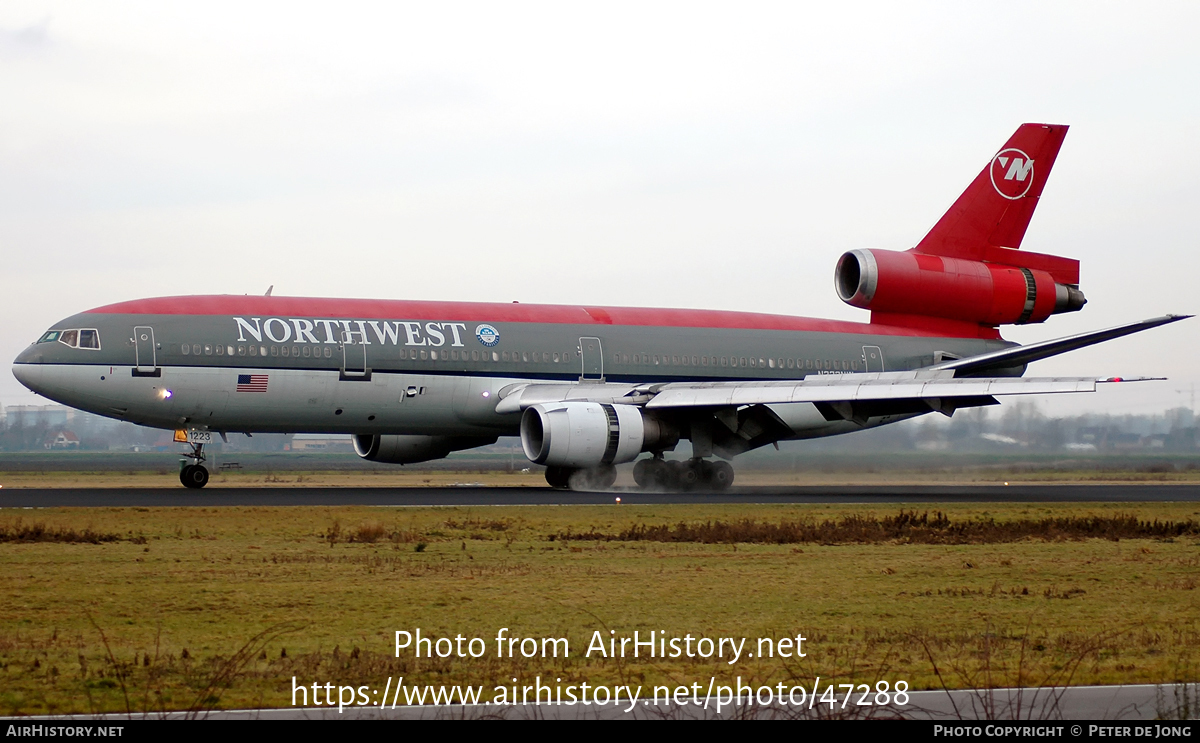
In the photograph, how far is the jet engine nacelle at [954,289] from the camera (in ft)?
120

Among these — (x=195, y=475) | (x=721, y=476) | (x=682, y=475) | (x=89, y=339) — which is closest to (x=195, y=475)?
(x=195, y=475)

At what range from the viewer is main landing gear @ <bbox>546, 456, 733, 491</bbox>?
3158cm

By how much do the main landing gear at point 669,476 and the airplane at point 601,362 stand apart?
1.9 inches

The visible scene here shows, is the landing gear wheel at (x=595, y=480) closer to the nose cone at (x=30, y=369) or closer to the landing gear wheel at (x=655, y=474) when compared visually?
the landing gear wheel at (x=655, y=474)

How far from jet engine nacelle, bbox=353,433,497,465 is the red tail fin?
14478 millimetres

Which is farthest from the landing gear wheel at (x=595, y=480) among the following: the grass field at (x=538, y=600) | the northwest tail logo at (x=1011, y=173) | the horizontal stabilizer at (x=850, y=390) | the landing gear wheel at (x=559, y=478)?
the northwest tail logo at (x=1011, y=173)

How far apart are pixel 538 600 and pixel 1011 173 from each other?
2931cm

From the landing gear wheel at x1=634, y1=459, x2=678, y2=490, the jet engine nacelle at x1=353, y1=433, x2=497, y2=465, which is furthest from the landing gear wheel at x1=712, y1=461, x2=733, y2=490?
the jet engine nacelle at x1=353, y1=433, x2=497, y2=465

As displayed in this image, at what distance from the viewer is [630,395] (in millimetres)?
31781

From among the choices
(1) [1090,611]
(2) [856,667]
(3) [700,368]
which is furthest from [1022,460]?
(2) [856,667]

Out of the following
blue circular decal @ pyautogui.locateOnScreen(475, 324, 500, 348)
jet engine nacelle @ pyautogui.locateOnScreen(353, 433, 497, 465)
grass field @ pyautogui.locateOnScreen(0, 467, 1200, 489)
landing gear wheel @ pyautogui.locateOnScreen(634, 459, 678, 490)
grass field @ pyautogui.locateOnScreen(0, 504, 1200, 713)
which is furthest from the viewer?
grass field @ pyautogui.locateOnScreen(0, 467, 1200, 489)

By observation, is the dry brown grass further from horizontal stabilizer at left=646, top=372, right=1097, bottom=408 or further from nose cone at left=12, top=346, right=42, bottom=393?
nose cone at left=12, top=346, right=42, bottom=393

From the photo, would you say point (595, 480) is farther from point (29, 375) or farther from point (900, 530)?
point (29, 375)

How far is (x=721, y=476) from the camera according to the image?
3177 centimetres
